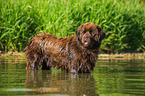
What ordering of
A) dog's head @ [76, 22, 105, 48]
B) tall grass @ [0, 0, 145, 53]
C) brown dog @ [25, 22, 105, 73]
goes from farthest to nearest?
1. tall grass @ [0, 0, 145, 53]
2. brown dog @ [25, 22, 105, 73]
3. dog's head @ [76, 22, 105, 48]

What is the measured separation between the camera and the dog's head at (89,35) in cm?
739

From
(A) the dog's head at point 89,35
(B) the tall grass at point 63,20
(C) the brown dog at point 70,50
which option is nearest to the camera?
(A) the dog's head at point 89,35

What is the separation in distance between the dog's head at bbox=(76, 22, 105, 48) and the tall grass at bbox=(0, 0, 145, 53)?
519 centimetres

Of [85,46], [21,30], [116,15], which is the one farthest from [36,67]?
[116,15]

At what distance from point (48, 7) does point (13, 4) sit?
1562mm

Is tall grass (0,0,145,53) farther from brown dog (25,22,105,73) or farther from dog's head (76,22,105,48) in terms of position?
dog's head (76,22,105,48)

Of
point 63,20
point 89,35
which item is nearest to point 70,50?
point 89,35

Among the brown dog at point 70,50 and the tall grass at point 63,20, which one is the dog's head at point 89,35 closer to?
the brown dog at point 70,50

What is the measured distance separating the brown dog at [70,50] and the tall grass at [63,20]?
4.39 m

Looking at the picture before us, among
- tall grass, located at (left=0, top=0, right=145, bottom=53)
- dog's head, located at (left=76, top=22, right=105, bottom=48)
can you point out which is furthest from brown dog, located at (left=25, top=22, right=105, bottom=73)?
tall grass, located at (left=0, top=0, right=145, bottom=53)

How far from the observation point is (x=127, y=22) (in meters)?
15.0

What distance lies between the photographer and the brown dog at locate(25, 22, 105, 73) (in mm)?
7551

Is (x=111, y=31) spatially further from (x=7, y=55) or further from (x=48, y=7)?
(x=7, y=55)

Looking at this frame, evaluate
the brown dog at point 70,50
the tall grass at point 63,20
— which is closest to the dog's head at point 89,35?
the brown dog at point 70,50
